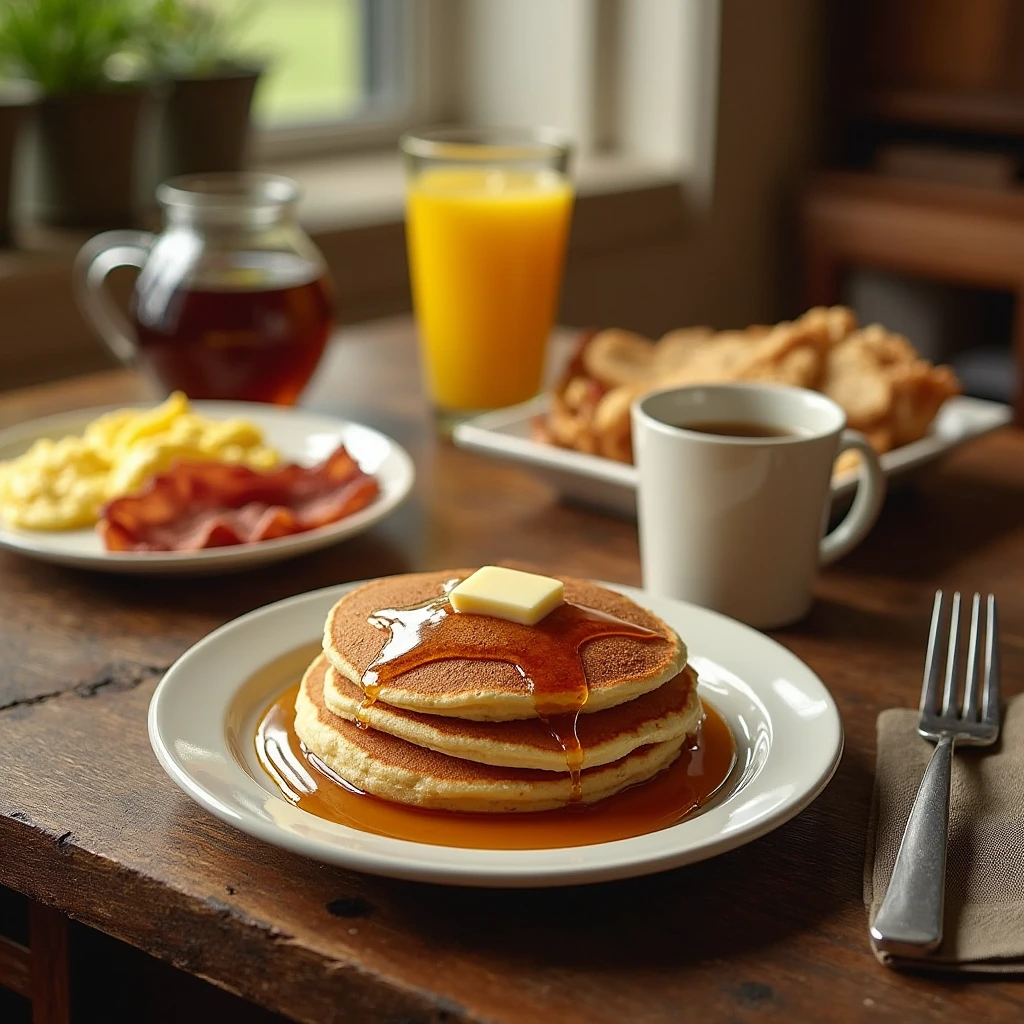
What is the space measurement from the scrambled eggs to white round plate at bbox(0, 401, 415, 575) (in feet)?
0.06

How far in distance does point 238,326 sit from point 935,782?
0.87 m

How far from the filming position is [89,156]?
214 cm

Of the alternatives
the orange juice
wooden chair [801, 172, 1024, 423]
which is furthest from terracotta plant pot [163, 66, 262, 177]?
wooden chair [801, 172, 1024, 423]

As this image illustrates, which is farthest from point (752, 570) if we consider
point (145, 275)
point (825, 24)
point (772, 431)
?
point (825, 24)

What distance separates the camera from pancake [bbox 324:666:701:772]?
2.10 ft

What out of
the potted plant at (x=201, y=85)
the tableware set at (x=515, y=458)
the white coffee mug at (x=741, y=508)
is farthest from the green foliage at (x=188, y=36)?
the white coffee mug at (x=741, y=508)

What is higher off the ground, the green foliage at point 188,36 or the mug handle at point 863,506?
the green foliage at point 188,36

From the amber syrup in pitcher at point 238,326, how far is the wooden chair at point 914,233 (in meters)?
1.70

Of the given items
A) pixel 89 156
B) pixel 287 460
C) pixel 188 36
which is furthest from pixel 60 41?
pixel 287 460

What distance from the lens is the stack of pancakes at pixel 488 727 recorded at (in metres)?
0.64

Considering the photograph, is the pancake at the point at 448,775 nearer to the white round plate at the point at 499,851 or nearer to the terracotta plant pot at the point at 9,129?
the white round plate at the point at 499,851

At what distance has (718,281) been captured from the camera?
319cm

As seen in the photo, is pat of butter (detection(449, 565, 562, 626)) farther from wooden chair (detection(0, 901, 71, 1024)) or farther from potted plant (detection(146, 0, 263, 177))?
potted plant (detection(146, 0, 263, 177))

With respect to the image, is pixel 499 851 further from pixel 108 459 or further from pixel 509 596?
pixel 108 459
